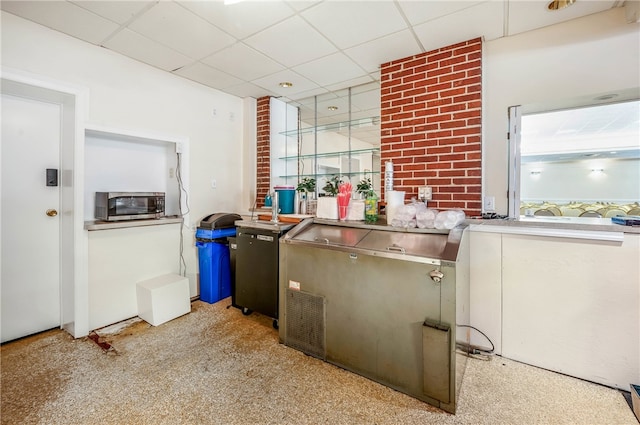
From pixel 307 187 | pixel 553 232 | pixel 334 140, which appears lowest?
pixel 553 232

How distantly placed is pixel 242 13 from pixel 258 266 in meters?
2.25

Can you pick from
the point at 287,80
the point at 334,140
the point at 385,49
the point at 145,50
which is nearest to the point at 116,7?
the point at 145,50

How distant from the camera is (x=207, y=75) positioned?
3.33 metres

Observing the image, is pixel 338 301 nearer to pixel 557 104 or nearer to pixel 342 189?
pixel 342 189

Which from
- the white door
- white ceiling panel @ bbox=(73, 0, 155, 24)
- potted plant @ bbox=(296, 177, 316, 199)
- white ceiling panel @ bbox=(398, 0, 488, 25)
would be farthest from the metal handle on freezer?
the white door

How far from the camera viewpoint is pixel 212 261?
3.43 metres

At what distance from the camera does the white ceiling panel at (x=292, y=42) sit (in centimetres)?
237

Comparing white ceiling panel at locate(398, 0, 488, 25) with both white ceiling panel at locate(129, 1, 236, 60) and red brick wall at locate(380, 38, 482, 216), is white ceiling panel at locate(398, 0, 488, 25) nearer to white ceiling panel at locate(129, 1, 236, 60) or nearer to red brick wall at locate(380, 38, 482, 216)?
red brick wall at locate(380, 38, 482, 216)

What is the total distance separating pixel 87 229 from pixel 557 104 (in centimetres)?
442

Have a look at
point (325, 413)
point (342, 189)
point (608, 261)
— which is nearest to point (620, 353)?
point (608, 261)

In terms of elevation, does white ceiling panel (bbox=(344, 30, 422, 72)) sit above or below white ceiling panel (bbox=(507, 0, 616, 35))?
above

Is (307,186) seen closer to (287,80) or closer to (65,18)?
(287,80)

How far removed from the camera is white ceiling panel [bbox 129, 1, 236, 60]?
A: 2.19 metres

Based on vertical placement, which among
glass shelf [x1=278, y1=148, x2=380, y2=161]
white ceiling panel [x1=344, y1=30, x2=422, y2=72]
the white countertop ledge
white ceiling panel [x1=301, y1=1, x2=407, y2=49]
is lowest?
the white countertop ledge
